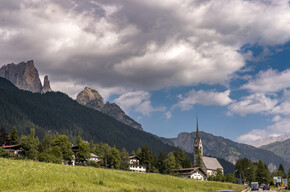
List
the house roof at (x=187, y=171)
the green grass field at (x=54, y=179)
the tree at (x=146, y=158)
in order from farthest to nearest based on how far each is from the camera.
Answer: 1. the tree at (x=146, y=158)
2. the house roof at (x=187, y=171)
3. the green grass field at (x=54, y=179)

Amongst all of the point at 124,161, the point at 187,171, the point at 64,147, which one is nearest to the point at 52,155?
the point at 64,147

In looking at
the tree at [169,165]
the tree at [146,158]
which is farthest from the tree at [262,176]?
the tree at [146,158]

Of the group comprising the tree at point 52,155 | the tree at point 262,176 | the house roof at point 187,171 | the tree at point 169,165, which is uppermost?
the tree at point 52,155

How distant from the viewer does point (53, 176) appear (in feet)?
158

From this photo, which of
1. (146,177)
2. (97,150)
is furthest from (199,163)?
(146,177)

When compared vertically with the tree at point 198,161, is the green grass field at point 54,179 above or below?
below

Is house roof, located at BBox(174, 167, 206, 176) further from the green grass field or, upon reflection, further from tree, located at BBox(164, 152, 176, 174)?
the green grass field

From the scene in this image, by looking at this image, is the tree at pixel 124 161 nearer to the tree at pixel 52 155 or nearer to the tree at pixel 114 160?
the tree at pixel 114 160

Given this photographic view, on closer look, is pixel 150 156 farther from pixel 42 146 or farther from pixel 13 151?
pixel 13 151

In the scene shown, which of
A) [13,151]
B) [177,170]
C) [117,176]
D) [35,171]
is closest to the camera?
[35,171]

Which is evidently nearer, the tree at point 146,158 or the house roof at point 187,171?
the house roof at point 187,171

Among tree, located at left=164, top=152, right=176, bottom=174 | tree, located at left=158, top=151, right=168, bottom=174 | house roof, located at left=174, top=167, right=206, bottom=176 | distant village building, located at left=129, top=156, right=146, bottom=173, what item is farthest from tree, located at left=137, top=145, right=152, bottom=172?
house roof, located at left=174, top=167, right=206, bottom=176

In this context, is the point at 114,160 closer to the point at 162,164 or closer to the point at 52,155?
the point at 162,164

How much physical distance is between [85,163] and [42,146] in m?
18.0
